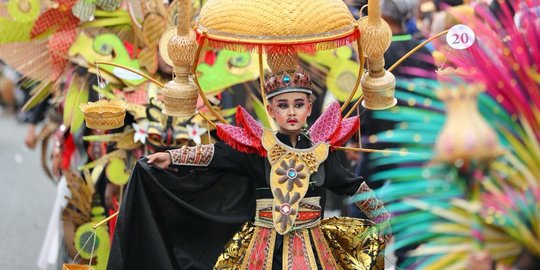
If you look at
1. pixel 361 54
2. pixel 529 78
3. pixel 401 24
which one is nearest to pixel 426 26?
pixel 401 24

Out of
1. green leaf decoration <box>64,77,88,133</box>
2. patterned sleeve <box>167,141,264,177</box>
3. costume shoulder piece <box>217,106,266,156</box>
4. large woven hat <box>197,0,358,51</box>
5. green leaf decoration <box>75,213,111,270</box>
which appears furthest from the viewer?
green leaf decoration <box>64,77,88,133</box>

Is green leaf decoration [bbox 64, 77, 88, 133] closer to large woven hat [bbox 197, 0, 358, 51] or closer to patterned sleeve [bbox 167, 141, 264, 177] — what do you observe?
patterned sleeve [bbox 167, 141, 264, 177]

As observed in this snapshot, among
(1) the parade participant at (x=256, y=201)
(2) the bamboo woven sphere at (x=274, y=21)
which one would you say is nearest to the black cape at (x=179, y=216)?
(1) the parade participant at (x=256, y=201)

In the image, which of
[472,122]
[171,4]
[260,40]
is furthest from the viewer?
[171,4]

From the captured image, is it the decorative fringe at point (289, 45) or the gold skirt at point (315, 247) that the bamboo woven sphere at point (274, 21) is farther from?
the gold skirt at point (315, 247)

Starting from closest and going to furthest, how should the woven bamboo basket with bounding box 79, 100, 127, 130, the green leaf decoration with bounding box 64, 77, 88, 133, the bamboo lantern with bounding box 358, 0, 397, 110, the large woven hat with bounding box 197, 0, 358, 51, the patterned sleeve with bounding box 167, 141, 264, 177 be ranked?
the large woven hat with bounding box 197, 0, 358, 51 < the bamboo lantern with bounding box 358, 0, 397, 110 < the patterned sleeve with bounding box 167, 141, 264, 177 < the woven bamboo basket with bounding box 79, 100, 127, 130 < the green leaf decoration with bounding box 64, 77, 88, 133

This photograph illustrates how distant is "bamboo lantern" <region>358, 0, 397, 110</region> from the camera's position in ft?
20.2

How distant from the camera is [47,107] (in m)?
10.6

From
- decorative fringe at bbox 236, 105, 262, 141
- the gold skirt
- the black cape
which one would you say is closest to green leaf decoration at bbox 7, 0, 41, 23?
the black cape

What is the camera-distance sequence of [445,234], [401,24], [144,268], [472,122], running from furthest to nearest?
[401,24] → [144,268] → [445,234] → [472,122]

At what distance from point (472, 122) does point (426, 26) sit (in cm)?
722

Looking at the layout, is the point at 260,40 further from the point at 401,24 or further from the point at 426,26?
the point at 426,26

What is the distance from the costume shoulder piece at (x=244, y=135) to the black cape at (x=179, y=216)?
0.28 m

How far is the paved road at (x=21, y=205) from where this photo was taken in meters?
10.4
